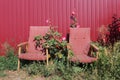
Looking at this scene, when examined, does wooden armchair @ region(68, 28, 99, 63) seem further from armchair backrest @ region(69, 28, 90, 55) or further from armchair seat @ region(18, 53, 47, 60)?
armchair seat @ region(18, 53, 47, 60)

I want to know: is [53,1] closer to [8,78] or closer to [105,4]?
[105,4]

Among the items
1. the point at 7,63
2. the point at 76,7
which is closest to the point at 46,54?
the point at 7,63

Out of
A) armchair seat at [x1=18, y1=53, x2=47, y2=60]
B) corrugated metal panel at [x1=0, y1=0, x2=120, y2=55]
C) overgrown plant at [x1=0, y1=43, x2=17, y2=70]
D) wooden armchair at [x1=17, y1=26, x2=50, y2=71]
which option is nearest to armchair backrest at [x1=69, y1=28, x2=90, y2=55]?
corrugated metal panel at [x1=0, y1=0, x2=120, y2=55]

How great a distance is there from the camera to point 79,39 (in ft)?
30.6

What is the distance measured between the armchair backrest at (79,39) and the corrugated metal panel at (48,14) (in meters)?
0.55

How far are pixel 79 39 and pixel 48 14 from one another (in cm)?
125

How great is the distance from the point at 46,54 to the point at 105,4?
222cm

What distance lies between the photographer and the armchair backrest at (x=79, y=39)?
9.24 m

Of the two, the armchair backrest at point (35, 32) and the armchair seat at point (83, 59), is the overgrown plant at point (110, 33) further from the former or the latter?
the armchair backrest at point (35, 32)

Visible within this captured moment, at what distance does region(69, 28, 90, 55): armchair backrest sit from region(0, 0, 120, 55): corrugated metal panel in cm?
55

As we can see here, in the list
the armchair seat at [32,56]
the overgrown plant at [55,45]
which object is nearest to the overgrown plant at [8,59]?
the armchair seat at [32,56]

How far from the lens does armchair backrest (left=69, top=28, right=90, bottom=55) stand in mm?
9242

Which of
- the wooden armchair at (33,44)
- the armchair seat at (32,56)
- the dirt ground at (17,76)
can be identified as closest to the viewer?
the dirt ground at (17,76)

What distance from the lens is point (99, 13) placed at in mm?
9805
